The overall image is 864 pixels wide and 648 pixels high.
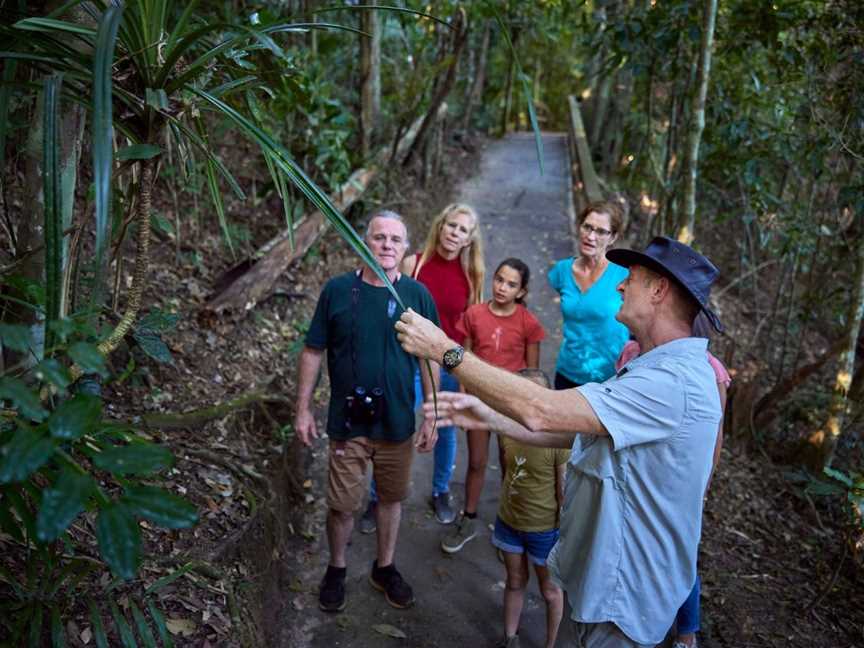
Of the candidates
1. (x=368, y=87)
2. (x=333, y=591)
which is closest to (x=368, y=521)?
(x=333, y=591)

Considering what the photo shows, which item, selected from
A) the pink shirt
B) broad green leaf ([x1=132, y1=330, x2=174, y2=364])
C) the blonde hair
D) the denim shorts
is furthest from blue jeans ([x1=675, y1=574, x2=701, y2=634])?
broad green leaf ([x1=132, y1=330, x2=174, y2=364])

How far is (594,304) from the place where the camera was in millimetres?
3408

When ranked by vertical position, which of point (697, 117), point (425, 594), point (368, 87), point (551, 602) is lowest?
point (425, 594)

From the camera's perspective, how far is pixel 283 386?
4871 mm

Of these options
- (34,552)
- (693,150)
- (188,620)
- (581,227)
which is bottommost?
(188,620)

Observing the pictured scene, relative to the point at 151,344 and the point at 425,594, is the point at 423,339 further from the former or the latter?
the point at 425,594

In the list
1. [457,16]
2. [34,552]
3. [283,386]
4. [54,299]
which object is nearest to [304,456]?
[283,386]

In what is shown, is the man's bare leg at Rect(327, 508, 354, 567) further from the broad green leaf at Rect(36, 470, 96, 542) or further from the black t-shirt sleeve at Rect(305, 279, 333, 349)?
the broad green leaf at Rect(36, 470, 96, 542)

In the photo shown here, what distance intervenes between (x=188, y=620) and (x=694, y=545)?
185cm

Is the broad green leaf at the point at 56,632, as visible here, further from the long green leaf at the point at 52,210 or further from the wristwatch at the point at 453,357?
the wristwatch at the point at 453,357

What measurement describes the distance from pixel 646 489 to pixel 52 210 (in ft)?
5.38

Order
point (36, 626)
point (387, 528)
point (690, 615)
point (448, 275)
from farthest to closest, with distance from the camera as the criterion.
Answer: point (448, 275) → point (387, 528) → point (690, 615) → point (36, 626)

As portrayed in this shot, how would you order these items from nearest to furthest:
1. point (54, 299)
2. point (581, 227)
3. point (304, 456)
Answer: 1. point (54, 299)
2. point (581, 227)
3. point (304, 456)

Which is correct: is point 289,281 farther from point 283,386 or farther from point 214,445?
point 214,445
